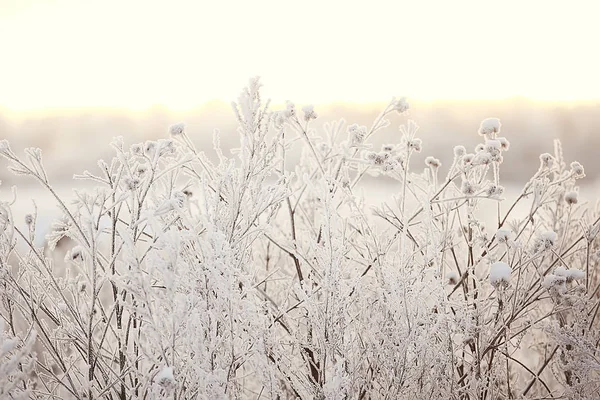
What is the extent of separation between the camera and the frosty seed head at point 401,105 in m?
2.50

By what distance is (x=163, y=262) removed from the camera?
66.0 inches

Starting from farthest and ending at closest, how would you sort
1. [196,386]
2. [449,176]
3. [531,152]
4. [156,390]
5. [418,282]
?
1. [531,152]
2. [449,176]
3. [418,282]
4. [196,386]
5. [156,390]

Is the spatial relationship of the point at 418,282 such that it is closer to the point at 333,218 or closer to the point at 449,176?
the point at 333,218

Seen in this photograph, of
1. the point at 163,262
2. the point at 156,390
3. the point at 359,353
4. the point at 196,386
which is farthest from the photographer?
the point at 359,353

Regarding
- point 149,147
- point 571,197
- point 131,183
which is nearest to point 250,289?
point 131,183

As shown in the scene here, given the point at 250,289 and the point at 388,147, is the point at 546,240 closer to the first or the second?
the point at 388,147

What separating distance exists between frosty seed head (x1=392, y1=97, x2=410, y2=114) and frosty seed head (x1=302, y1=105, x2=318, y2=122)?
0.36 m

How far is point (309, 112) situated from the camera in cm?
255

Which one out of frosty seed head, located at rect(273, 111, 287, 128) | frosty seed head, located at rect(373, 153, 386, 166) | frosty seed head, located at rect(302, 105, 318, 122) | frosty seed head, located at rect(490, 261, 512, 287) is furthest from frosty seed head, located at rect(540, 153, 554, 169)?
frosty seed head, located at rect(273, 111, 287, 128)

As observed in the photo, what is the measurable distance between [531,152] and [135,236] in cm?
1409

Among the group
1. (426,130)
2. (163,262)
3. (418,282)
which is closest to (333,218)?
(418,282)

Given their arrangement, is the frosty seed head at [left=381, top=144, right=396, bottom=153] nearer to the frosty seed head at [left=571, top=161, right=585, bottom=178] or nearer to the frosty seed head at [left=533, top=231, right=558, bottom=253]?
the frosty seed head at [left=533, top=231, right=558, bottom=253]

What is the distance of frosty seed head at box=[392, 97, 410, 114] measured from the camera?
250 cm

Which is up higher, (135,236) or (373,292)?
(135,236)
